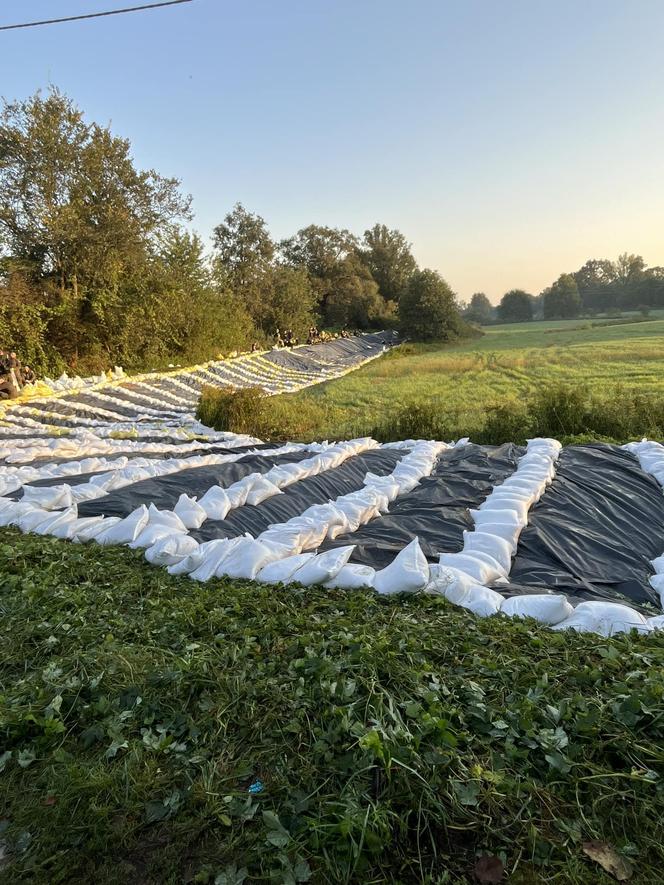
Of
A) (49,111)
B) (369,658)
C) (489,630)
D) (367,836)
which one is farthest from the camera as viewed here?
(49,111)

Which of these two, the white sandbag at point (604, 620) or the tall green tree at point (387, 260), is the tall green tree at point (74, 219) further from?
the tall green tree at point (387, 260)

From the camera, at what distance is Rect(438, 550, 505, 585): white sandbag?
9.16ft

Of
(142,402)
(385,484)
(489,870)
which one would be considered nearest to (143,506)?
(385,484)

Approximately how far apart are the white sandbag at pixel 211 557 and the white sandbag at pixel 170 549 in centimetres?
9

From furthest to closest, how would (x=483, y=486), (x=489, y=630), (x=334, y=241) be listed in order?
(x=334, y=241), (x=483, y=486), (x=489, y=630)

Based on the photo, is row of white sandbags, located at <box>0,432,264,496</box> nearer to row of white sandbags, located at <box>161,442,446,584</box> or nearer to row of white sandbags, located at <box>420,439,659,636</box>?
row of white sandbags, located at <box>161,442,446,584</box>

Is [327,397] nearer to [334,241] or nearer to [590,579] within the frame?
[590,579]

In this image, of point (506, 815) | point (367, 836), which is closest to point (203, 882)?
point (367, 836)

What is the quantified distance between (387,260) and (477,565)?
140 feet

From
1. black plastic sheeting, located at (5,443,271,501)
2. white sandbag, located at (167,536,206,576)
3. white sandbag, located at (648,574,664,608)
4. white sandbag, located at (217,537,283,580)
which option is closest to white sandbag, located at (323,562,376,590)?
white sandbag, located at (217,537,283,580)

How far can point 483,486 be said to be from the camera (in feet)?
14.4

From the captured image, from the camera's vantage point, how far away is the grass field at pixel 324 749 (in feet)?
4.05

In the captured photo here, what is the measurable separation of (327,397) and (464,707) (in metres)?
10.5

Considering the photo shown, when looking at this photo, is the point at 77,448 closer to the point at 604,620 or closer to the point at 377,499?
the point at 377,499
